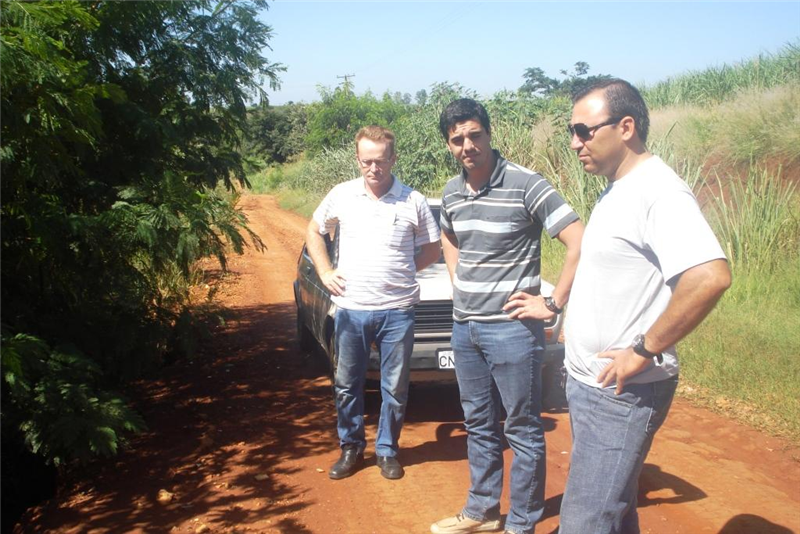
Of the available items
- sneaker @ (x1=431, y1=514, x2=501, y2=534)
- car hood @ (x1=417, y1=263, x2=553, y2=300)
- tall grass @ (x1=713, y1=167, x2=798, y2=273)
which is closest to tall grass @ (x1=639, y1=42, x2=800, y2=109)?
tall grass @ (x1=713, y1=167, x2=798, y2=273)

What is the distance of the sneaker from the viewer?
3975 millimetres

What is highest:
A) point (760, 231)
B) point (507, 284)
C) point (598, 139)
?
point (598, 139)

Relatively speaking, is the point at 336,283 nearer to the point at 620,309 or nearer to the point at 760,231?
the point at 620,309

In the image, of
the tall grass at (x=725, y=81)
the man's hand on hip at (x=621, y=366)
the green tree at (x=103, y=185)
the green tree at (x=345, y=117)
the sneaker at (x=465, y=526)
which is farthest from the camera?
the green tree at (x=345, y=117)

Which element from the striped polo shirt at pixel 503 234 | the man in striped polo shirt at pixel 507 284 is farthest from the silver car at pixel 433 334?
the striped polo shirt at pixel 503 234

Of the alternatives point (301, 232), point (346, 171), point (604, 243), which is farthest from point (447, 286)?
point (346, 171)

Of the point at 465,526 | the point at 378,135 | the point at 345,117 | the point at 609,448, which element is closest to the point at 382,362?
the point at 465,526

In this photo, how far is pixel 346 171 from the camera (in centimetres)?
2511

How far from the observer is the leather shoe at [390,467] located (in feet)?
15.9

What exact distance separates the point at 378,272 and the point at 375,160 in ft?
2.25

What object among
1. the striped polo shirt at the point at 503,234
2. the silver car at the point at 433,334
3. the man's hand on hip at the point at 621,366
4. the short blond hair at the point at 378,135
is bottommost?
the silver car at the point at 433,334

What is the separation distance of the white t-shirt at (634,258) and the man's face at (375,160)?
2.15 meters

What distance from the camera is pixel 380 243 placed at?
4629 mm

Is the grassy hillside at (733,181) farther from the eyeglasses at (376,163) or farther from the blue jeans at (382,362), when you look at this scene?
the eyeglasses at (376,163)
